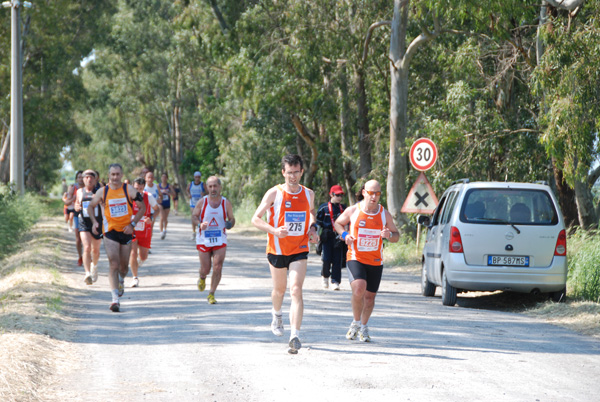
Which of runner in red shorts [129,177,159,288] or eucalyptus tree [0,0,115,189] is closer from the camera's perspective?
runner in red shorts [129,177,159,288]

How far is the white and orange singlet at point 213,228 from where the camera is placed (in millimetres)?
12359

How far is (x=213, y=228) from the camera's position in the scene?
12.4m

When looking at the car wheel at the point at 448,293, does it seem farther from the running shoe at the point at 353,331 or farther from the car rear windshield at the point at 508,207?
the running shoe at the point at 353,331

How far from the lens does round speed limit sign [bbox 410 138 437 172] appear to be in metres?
17.8

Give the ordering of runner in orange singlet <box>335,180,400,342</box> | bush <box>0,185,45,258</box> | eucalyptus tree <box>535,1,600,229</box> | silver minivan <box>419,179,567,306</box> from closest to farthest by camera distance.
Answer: runner in orange singlet <box>335,180,400,342</box>
silver minivan <box>419,179,567,306</box>
eucalyptus tree <box>535,1,600,229</box>
bush <box>0,185,45,258</box>

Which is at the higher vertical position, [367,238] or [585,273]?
[367,238]

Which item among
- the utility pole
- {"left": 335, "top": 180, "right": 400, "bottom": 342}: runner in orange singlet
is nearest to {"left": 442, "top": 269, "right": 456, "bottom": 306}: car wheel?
{"left": 335, "top": 180, "right": 400, "bottom": 342}: runner in orange singlet

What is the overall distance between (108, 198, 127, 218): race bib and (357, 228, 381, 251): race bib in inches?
167

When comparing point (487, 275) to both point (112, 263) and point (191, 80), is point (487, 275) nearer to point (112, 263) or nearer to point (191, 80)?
point (112, 263)

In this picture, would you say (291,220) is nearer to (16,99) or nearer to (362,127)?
(16,99)

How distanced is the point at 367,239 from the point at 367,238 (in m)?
0.01

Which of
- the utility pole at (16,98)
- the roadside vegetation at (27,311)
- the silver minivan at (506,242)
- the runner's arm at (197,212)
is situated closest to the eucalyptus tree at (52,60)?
the utility pole at (16,98)

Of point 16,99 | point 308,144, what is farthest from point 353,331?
point 308,144

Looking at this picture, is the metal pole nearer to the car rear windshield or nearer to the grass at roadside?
the grass at roadside
